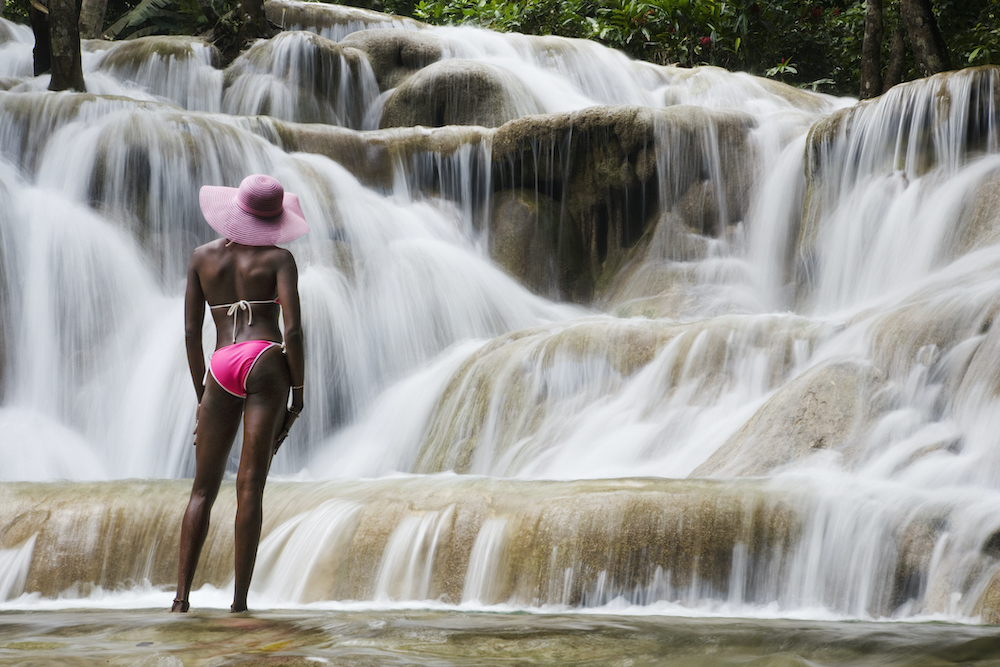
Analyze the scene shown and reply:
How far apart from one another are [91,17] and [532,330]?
1603 cm

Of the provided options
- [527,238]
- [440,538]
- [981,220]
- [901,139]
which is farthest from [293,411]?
[527,238]

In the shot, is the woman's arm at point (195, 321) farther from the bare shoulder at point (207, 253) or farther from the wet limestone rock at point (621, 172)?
the wet limestone rock at point (621, 172)

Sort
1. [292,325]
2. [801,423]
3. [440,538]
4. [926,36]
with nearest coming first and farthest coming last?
1. [292,325]
2. [440,538]
3. [801,423]
4. [926,36]

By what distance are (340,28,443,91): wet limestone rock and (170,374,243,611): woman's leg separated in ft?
43.1

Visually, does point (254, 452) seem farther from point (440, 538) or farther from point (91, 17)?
point (91, 17)

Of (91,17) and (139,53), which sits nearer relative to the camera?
(139,53)

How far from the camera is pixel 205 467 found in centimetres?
372

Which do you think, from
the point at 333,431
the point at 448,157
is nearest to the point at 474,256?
the point at 448,157

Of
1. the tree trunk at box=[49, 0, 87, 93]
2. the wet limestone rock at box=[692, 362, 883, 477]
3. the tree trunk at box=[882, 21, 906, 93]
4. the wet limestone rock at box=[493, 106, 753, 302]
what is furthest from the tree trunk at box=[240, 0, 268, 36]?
the wet limestone rock at box=[692, 362, 883, 477]

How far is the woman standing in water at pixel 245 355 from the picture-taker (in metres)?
3.65

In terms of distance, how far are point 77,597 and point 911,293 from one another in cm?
570

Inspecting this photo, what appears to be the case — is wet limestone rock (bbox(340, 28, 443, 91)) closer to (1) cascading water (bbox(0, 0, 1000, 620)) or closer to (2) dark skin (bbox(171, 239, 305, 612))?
(1) cascading water (bbox(0, 0, 1000, 620))

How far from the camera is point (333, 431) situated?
29.4 ft

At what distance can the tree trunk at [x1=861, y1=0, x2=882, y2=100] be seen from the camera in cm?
1317
